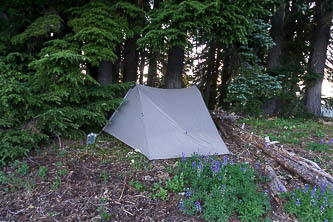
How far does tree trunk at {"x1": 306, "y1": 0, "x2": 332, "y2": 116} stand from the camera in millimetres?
7613

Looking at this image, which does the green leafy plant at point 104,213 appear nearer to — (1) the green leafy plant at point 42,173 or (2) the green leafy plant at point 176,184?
(2) the green leafy plant at point 176,184

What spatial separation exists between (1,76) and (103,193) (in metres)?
2.36

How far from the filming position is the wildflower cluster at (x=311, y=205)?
2.28 meters

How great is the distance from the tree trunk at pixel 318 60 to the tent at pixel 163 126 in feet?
17.7

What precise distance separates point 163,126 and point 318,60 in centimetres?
680

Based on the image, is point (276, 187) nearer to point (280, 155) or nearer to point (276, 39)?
point (280, 155)

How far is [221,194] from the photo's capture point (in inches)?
96.0

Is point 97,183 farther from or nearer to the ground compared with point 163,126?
nearer to the ground

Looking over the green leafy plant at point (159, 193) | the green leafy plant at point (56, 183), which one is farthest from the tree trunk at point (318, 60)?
the green leafy plant at point (56, 183)

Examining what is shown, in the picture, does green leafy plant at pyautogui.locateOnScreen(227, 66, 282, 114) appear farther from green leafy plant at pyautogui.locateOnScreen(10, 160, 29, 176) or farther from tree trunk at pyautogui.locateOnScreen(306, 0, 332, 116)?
green leafy plant at pyautogui.locateOnScreen(10, 160, 29, 176)

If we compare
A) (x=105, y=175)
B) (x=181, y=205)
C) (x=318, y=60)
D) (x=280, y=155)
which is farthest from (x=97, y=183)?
(x=318, y=60)

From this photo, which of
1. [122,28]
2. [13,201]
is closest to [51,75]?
[122,28]

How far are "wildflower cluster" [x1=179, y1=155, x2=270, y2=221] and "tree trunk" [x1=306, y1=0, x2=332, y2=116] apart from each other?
642 cm

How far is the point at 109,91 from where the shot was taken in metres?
4.29
